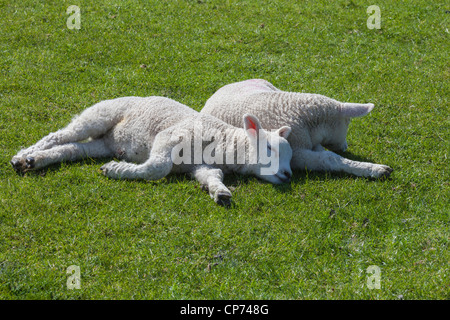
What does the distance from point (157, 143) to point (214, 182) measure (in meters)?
1.01

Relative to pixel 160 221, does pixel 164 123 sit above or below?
above

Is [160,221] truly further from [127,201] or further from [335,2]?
[335,2]

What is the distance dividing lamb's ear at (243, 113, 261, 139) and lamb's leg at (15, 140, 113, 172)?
1973mm

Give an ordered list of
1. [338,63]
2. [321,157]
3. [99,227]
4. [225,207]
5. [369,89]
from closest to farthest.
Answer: [99,227] < [225,207] < [321,157] < [369,89] < [338,63]

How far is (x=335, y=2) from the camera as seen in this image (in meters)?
13.6

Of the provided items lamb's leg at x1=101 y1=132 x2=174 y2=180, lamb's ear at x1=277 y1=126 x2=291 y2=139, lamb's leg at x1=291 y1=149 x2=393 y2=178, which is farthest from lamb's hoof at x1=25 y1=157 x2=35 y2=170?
lamb's leg at x1=291 y1=149 x2=393 y2=178

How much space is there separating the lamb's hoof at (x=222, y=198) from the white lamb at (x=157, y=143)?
0.04 feet

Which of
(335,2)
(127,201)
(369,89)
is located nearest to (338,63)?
(369,89)

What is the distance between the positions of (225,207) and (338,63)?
5.69 metres

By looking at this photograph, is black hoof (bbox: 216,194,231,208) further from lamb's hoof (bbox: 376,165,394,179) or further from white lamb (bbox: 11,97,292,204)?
lamb's hoof (bbox: 376,165,394,179)

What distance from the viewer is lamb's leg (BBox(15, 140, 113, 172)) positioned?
6.99m

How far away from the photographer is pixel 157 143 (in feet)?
23.4

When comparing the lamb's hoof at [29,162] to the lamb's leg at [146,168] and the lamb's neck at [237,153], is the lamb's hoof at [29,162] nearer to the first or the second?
the lamb's leg at [146,168]
